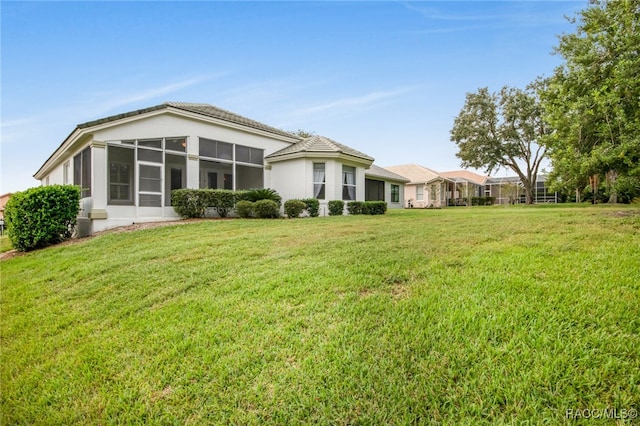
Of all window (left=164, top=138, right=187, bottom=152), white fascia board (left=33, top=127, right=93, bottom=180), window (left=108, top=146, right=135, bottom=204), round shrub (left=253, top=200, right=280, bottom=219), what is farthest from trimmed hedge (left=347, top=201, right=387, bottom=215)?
white fascia board (left=33, top=127, right=93, bottom=180)

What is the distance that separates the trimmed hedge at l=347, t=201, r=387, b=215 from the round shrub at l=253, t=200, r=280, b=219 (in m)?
4.22

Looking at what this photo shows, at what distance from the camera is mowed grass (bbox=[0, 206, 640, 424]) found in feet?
7.24

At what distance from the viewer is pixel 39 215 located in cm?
1025

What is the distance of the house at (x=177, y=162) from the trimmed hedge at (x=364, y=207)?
2.28 ft

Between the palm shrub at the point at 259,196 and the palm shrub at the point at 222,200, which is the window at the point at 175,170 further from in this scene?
the palm shrub at the point at 259,196

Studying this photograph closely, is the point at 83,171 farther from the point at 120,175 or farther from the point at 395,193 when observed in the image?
the point at 395,193

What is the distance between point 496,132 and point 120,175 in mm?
32183

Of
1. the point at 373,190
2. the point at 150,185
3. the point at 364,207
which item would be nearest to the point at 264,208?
the point at 150,185

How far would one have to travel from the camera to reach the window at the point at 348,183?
1656cm

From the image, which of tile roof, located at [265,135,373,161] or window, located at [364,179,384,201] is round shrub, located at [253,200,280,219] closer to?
tile roof, located at [265,135,373,161]

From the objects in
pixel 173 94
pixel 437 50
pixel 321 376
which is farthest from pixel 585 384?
pixel 173 94

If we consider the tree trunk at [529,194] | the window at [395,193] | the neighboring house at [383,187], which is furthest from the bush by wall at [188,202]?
the tree trunk at [529,194]

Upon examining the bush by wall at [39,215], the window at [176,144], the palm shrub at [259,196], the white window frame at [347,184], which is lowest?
the bush by wall at [39,215]

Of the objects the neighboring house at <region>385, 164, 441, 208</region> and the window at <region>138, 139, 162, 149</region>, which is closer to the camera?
the window at <region>138, 139, 162, 149</region>
